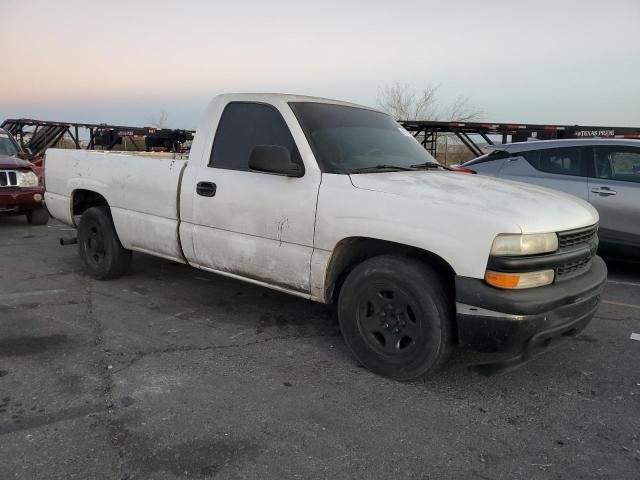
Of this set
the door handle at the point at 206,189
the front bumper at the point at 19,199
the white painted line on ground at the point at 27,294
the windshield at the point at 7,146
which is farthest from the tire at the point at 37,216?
the door handle at the point at 206,189

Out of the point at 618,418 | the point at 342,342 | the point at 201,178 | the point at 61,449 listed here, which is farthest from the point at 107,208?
the point at 618,418

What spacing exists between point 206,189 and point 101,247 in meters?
2.02

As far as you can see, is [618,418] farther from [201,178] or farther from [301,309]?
[201,178]

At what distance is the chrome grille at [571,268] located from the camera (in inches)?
129

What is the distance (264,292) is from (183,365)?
72.3 inches

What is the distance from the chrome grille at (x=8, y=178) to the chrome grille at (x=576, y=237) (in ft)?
29.4

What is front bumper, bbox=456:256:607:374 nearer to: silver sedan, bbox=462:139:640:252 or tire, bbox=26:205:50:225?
silver sedan, bbox=462:139:640:252

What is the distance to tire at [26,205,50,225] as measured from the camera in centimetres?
968

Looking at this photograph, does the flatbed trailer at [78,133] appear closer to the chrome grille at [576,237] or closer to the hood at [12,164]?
the hood at [12,164]

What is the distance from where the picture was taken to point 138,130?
602 inches

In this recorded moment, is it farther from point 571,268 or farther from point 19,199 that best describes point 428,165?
point 19,199

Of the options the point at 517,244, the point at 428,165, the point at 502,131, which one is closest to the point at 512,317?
the point at 517,244

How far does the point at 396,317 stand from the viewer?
3.44 m

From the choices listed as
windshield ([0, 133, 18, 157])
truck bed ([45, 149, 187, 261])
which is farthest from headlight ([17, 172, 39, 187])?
truck bed ([45, 149, 187, 261])
